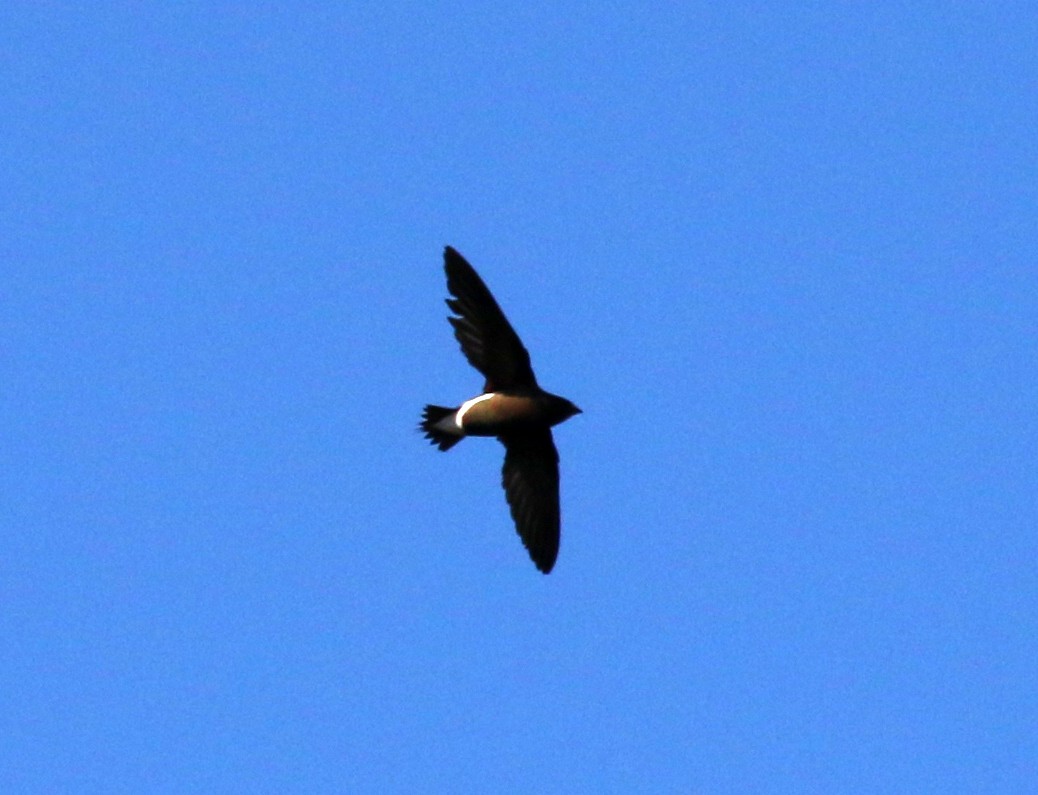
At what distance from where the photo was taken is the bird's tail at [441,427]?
21.9m

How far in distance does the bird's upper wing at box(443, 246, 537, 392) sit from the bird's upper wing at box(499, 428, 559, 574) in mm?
1055

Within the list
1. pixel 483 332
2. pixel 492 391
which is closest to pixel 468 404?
pixel 492 391

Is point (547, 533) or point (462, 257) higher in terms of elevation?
point (462, 257)

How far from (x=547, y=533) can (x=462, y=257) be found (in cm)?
295

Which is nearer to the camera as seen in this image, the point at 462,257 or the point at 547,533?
the point at 462,257

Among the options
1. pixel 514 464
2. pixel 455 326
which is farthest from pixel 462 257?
pixel 514 464

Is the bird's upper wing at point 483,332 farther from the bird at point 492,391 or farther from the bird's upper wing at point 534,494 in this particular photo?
the bird's upper wing at point 534,494

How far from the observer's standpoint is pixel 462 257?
21.3 m

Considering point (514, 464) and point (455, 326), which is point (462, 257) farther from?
point (514, 464)

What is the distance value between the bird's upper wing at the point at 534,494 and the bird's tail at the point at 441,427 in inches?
27.8

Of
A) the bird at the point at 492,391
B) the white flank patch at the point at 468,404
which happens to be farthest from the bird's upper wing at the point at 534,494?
the white flank patch at the point at 468,404

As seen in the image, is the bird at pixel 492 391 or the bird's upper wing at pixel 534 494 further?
the bird's upper wing at pixel 534 494

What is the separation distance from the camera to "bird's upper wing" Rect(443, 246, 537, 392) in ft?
70.0

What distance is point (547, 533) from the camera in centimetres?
2278
